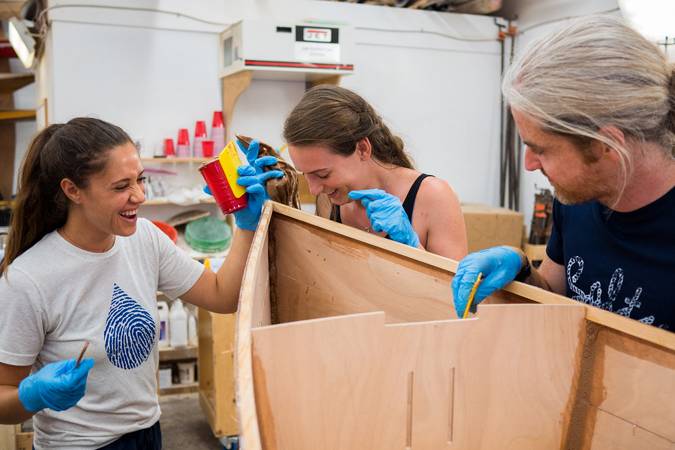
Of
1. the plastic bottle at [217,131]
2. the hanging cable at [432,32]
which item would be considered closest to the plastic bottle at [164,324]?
the plastic bottle at [217,131]

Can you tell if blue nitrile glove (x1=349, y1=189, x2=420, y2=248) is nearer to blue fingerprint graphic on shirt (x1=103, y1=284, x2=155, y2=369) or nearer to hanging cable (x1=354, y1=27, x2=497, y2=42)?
blue fingerprint graphic on shirt (x1=103, y1=284, x2=155, y2=369)

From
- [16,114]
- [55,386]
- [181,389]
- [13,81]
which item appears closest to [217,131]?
[181,389]

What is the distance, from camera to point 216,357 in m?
3.25

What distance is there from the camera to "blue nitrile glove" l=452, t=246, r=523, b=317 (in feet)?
3.68

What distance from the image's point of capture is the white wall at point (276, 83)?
3.79m

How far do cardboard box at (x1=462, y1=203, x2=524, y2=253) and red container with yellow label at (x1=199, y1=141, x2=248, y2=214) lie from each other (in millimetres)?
2642

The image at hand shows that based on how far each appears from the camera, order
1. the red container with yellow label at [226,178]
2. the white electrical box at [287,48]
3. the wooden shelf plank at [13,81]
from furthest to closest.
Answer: the wooden shelf plank at [13,81], the white electrical box at [287,48], the red container with yellow label at [226,178]

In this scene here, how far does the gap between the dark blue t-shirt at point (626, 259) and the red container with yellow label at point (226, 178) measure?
91cm

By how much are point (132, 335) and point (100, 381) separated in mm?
130

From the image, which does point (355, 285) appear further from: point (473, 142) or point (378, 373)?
point (473, 142)

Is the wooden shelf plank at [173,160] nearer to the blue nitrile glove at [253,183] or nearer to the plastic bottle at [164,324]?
the plastic bottle at [164,324]

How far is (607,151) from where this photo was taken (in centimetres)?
102

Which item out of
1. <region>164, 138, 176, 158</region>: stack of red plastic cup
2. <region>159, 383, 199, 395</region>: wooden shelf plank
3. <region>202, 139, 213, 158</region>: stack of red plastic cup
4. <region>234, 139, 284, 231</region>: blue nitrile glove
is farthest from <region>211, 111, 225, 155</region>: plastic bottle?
<region>234, 139, 284, 231</region>: blue nitrile glove

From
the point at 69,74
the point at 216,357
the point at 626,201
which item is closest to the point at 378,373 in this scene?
the point at 626,201
